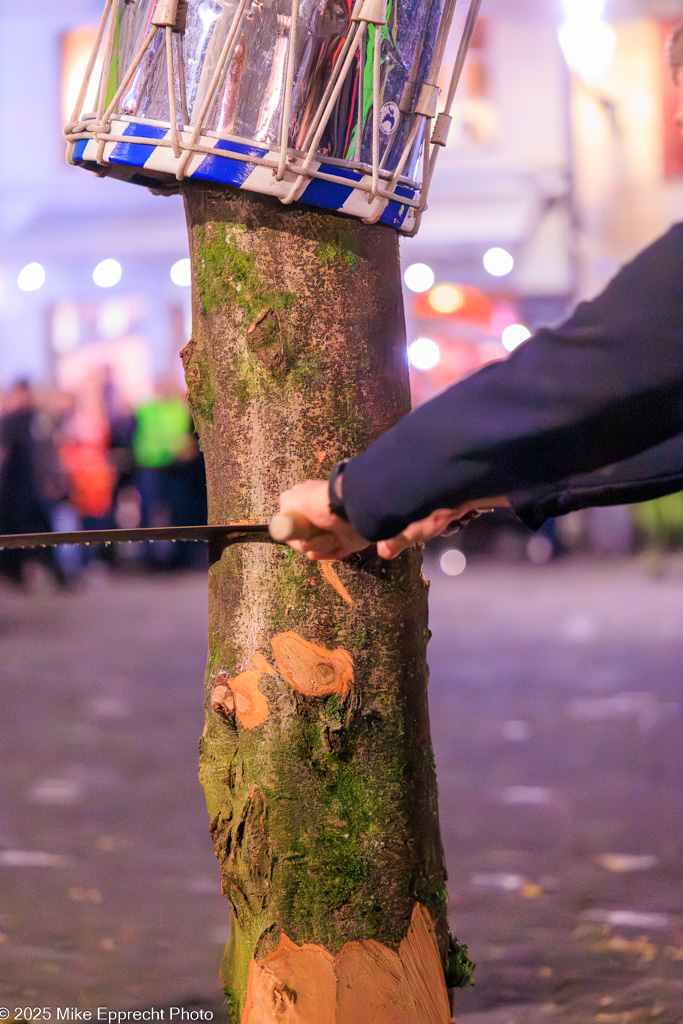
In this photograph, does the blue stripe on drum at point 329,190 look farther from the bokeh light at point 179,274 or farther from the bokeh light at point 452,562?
the bokeh light at point 179,274

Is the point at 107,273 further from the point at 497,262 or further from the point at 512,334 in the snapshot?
the point at 512,334

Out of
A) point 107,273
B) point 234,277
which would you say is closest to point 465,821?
point 234,277

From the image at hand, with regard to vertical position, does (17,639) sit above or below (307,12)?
above

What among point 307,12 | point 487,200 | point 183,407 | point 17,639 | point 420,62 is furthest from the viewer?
Result: point 487,200

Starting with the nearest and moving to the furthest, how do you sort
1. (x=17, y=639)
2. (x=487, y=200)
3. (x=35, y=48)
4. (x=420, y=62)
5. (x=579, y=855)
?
(x=420, y=62)
(x=579, y=855)
(x=17, y=639)
(x=487, y=200)
(x=35, y=48)

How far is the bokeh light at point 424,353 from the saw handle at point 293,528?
617 inches

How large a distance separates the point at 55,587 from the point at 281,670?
971 cm

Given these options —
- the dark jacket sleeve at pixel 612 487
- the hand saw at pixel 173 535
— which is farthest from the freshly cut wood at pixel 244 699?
the dark jacket sleeve at pixel 612 487

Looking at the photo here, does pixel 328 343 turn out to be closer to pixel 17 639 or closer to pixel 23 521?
pixel 17 639

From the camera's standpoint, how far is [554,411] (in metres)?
1.50

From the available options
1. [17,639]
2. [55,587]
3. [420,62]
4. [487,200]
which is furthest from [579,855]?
[487,200]

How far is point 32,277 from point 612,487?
19.7 meters

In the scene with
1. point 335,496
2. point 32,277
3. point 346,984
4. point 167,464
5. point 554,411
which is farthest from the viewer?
point 32,277

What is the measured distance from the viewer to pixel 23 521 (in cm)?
1159
